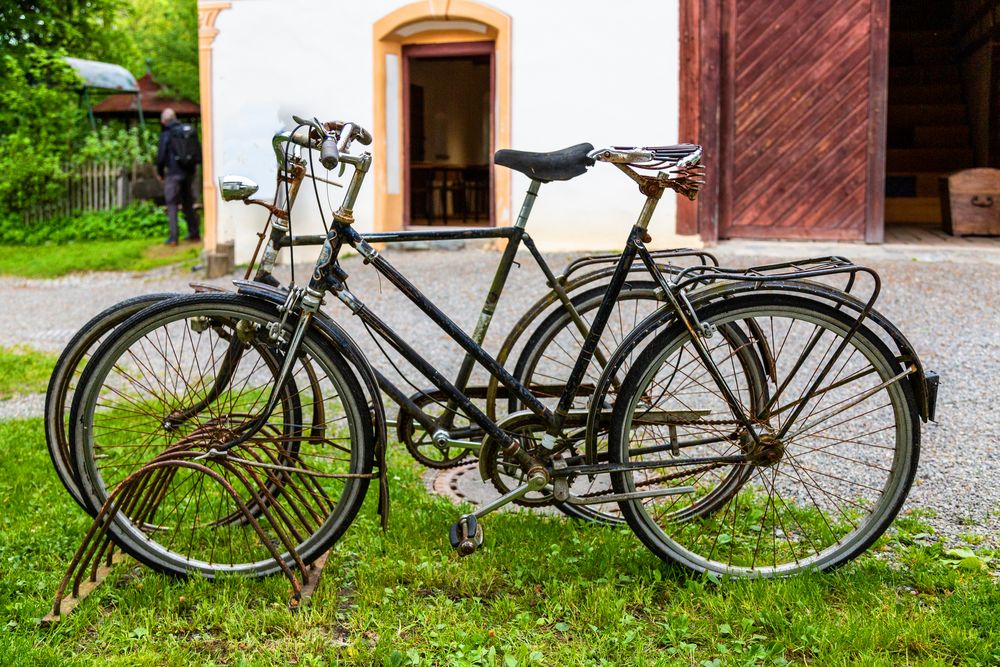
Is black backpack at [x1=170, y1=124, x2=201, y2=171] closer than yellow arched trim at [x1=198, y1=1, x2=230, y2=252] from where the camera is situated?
No

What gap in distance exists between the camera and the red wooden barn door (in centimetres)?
1046

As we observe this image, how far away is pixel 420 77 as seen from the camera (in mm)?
18312

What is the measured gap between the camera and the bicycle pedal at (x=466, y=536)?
310cm

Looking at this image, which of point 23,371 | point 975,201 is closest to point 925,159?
point 975,201

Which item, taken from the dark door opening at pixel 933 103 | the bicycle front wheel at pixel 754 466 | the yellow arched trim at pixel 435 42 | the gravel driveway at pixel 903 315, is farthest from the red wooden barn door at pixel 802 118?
the bicycle front wheel at pixel 754 466

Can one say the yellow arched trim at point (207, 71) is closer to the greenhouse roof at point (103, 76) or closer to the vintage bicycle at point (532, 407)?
the greenhouse roof at point (103, 76)

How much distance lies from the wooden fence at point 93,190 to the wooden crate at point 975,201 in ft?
43.3

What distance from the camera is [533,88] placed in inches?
433

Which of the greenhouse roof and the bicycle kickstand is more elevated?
the greenhouse roof

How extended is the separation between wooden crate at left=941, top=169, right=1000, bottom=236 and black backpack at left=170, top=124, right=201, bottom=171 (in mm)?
10224

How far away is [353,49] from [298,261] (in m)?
2.44

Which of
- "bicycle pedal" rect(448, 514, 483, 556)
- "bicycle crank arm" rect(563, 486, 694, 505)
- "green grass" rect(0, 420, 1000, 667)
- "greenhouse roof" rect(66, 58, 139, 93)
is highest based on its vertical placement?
"greenhouse roof" rect(66, 58, 139, 93)

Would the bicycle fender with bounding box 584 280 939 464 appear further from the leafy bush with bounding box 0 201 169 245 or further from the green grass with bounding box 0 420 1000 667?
the leafy bush with bounding box 0 201 169 245

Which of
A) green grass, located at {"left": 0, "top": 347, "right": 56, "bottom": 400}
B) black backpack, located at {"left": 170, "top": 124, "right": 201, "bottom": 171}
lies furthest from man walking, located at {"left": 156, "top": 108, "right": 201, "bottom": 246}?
green grass, located at {"left": 0, "top": 347, "right": 56, "bottom": 400}
